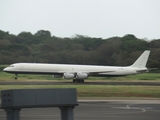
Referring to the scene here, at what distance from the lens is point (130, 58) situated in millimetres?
92938

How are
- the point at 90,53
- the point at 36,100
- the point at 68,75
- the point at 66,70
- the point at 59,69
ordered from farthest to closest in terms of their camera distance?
1. the point at 90,53
2. the point at 66,70
3. the point at 59,69
4. the point at 68,75
5. the point at 36,100

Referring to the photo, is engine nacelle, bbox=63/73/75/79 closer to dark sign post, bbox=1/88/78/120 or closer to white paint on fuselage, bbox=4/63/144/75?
white paint on fuselage, bbox=4/63/144/75

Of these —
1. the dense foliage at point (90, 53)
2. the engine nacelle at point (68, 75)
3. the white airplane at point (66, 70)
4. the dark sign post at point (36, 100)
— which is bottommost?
the dark sign post at point (36, 100)

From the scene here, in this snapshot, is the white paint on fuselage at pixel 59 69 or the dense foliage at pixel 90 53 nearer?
the white paint on fuselage at pixel 59 69

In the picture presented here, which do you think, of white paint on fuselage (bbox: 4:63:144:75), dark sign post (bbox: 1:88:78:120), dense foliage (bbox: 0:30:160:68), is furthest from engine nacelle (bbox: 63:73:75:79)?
dark sign post (bbox: 1:88:78:120)

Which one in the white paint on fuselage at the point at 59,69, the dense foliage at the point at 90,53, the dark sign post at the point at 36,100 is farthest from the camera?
the dense foliage at the point at 90,53

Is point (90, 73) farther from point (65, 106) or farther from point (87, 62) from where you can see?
point (65, 106)

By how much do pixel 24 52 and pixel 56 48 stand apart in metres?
12.7

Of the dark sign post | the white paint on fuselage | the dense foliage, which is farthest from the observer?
the dense foliage

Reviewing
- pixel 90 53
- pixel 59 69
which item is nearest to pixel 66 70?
pixel 59 69

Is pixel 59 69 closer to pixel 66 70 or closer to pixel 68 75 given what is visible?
pixel 66 70

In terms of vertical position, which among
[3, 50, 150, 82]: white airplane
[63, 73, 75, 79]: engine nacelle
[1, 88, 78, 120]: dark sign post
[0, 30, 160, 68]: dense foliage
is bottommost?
[1, 88, 78, 120]: dark sign post

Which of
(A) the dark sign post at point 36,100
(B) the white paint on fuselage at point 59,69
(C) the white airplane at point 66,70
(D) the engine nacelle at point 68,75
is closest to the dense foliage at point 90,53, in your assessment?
(B) the white paint on fuselage at point 59,69

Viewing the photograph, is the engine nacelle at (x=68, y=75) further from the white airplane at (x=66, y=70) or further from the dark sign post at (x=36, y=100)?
the dark sign post at (x=36, y=100)
